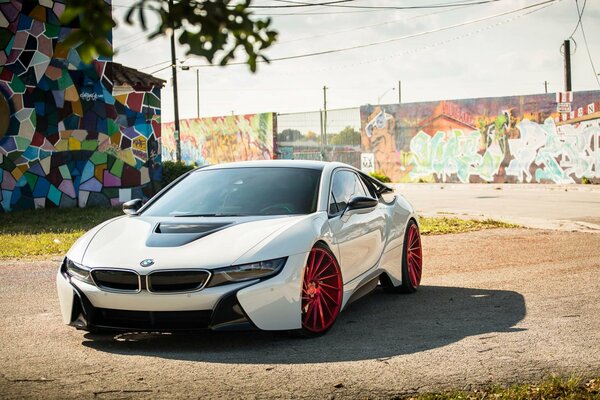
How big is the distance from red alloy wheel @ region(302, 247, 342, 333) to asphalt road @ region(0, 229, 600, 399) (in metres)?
0.15

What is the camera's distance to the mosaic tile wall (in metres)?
19.3

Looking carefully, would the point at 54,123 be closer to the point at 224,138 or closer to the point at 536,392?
the point at 536,392

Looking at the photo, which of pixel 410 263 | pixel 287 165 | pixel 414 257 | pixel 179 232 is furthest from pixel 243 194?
pixel 414 257

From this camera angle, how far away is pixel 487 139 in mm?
36906

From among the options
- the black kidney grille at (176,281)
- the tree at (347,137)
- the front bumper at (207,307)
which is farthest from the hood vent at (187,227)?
the tree at (347,137)

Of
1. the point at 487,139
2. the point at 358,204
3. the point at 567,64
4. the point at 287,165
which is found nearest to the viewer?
the point at 358,204

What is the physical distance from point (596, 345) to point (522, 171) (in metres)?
30.2

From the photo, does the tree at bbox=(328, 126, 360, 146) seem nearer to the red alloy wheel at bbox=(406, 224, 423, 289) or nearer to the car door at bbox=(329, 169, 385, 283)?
the red alloy wheel at bbox=(406, 224, 423, 289)

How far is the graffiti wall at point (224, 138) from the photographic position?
157 feet

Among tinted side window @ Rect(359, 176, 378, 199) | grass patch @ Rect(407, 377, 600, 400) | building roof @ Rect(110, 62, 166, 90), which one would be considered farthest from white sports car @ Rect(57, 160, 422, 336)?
building roof @ Rect(110, 62, 166, 90)

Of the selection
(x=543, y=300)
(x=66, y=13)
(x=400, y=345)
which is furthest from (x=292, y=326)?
(x=66, y=13)

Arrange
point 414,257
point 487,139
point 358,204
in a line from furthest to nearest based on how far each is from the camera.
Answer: point 487,139 < point 414,257 < point 358,204

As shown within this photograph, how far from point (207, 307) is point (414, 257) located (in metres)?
3.50

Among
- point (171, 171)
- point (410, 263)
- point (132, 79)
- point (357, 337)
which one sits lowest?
point (357, 337)
